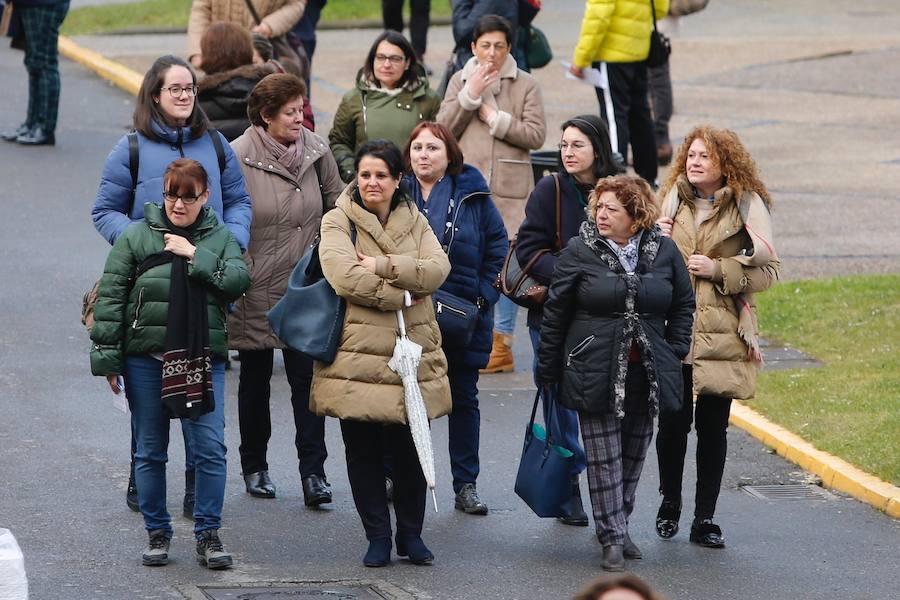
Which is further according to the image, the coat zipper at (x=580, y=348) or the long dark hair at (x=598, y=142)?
the long dark hair at (x=598, y=142)

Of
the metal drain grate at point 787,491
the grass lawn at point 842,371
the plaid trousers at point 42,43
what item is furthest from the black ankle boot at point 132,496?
the plaid trousers at point 42,43

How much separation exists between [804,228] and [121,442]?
7174 mm

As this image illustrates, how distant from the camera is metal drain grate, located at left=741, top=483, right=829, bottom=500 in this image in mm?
8578

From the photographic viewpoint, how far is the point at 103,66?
2017 centimetres

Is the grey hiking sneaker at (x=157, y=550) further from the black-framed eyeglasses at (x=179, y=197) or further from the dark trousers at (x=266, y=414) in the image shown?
the black-framed eyeglasses at (x=179, y=197)

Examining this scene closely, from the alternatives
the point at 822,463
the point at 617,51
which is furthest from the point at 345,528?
the point at 617,51

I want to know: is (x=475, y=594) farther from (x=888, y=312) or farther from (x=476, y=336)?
(x=888, y=312)

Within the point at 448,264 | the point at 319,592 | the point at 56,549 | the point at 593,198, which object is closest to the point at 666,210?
the point at 593,198

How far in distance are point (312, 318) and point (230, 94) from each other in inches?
102

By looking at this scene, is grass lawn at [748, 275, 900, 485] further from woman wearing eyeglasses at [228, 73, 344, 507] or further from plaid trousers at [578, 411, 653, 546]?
woman wearing eyeglasses at [228, 73, 344, 507]

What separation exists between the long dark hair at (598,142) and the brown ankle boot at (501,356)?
3.02 meters

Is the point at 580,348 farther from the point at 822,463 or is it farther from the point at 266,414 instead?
the point at 822,463

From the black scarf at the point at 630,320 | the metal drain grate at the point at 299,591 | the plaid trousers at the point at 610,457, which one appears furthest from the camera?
the plaid trousers at the point at 610,457

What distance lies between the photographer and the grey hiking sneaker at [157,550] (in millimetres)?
7012
